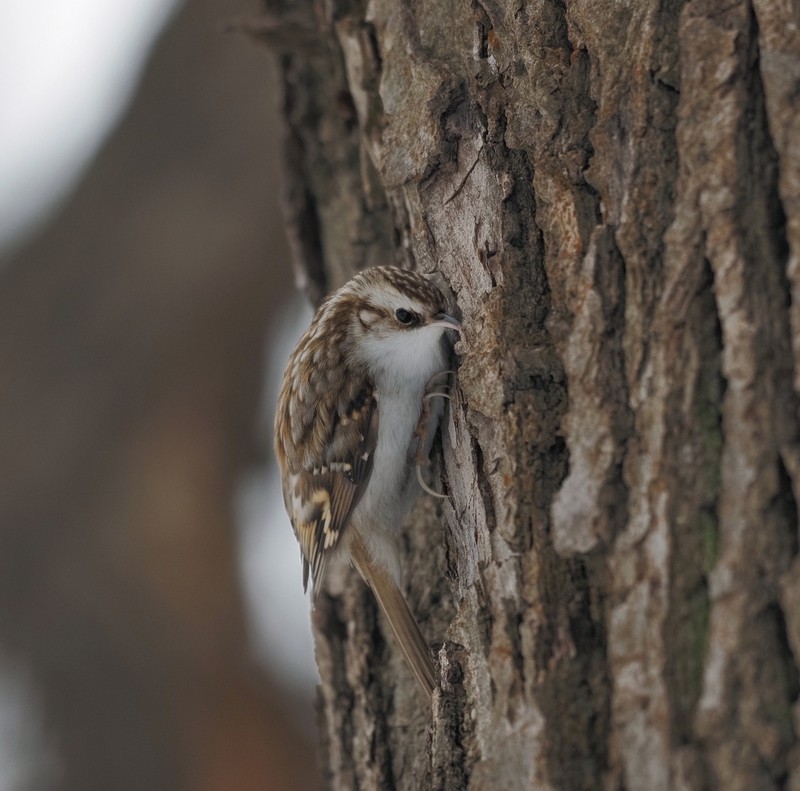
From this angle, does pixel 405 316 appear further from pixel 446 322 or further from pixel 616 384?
pixel 616 384

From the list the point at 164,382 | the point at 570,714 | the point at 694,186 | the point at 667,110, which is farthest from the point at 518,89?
the point at 164,382

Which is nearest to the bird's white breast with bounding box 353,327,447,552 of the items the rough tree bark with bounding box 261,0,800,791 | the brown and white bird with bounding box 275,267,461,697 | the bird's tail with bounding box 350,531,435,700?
the brown and white bird with bounding box 275,267,461,697

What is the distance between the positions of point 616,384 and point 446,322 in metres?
0.68

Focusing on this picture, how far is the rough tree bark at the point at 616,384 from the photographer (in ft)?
4.41

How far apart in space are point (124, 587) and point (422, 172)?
2.44 meters

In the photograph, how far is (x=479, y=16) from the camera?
1.97m

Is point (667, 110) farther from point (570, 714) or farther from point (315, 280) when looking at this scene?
point (315, 280)

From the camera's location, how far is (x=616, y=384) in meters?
1.52

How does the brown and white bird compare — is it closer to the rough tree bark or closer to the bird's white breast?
the bird's white breast

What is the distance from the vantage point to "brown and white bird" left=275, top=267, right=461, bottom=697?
2.38 meters

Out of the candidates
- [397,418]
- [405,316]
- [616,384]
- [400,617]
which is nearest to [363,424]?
[397,418]

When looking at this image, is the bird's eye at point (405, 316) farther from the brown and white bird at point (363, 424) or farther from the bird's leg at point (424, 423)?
the bird's leg at point (424, 423)

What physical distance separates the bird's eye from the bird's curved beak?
0.26 ft

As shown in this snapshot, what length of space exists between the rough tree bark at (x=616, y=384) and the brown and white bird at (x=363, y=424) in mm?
316
